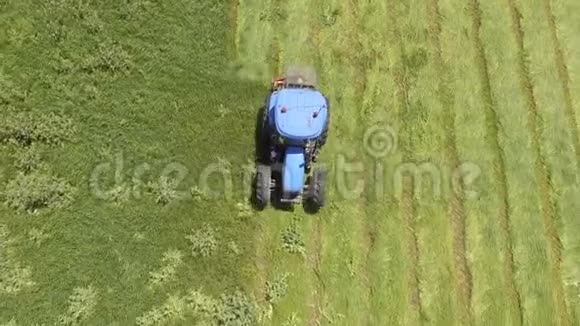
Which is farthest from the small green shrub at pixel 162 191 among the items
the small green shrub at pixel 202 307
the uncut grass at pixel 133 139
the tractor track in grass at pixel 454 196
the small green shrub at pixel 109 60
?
the tractor track in grass at pixel 454 196

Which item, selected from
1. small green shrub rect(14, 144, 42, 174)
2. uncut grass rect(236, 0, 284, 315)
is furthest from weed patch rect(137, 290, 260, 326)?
small green shrub rect(14, 144, 42, 174)

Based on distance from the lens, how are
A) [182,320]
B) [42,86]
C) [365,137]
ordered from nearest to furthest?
1. [182,320]
2. [42,86]
3. [365,137]

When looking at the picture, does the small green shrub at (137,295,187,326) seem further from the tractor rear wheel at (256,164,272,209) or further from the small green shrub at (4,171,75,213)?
the small green shrub at (4,171,75,213)

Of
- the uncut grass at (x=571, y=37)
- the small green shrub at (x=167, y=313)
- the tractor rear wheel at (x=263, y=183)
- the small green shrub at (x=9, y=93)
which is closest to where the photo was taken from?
the small green shrub at (x=167, y=313)

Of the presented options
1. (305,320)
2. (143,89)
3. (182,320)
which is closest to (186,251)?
(182,320)

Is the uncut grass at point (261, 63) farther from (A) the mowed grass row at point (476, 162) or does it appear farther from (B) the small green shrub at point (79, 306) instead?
(A) the mowed grass row at point (476, 162)

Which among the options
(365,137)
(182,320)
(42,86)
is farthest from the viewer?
(365,137)

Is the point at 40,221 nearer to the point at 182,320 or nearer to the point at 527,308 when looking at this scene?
the point at 182,320

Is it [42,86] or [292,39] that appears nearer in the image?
[42,86]
